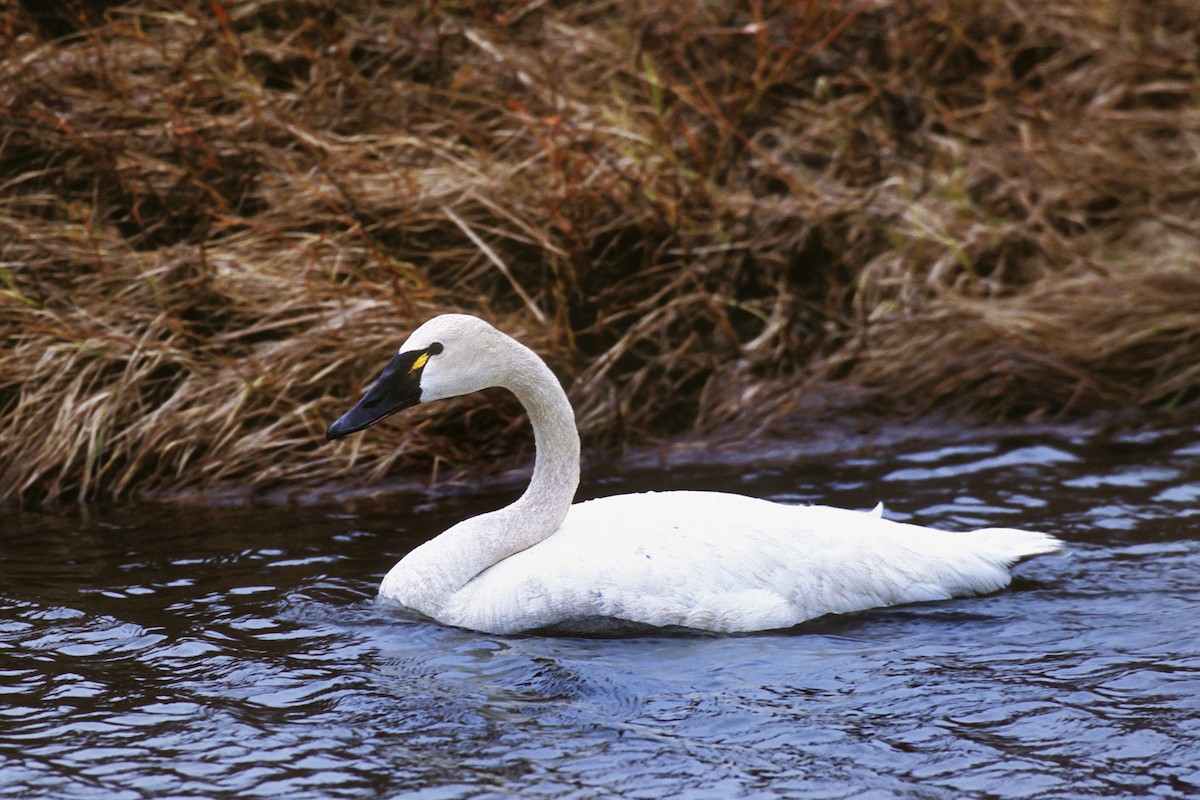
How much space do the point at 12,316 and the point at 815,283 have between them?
194 inches

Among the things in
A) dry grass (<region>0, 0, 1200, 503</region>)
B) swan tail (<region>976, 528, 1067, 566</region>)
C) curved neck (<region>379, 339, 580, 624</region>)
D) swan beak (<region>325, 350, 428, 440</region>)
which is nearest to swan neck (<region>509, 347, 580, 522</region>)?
curved neck (<region>379, 339, 580, 624</region>)

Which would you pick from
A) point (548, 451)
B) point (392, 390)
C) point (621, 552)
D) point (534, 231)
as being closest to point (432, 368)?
point (392, 390)

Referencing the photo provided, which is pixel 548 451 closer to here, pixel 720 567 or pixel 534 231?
pixel 720 567

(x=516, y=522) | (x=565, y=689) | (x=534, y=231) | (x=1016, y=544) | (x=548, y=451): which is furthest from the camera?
(x=534, y=231)

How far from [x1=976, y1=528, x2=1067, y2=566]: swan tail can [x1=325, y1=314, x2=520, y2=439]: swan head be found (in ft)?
7.02

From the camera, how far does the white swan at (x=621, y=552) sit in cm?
547

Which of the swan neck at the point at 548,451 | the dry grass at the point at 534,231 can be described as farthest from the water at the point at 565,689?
the dry grass at the point at 534,231

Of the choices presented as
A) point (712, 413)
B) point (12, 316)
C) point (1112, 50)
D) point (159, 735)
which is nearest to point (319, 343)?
point (12, 316)

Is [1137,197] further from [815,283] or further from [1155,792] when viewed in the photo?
[1155,792]

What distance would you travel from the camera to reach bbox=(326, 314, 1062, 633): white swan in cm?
547

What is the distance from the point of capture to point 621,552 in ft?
18.1

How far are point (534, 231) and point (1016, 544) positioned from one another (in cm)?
402

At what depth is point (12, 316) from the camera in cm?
820

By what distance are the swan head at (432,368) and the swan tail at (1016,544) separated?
84.2 inches
